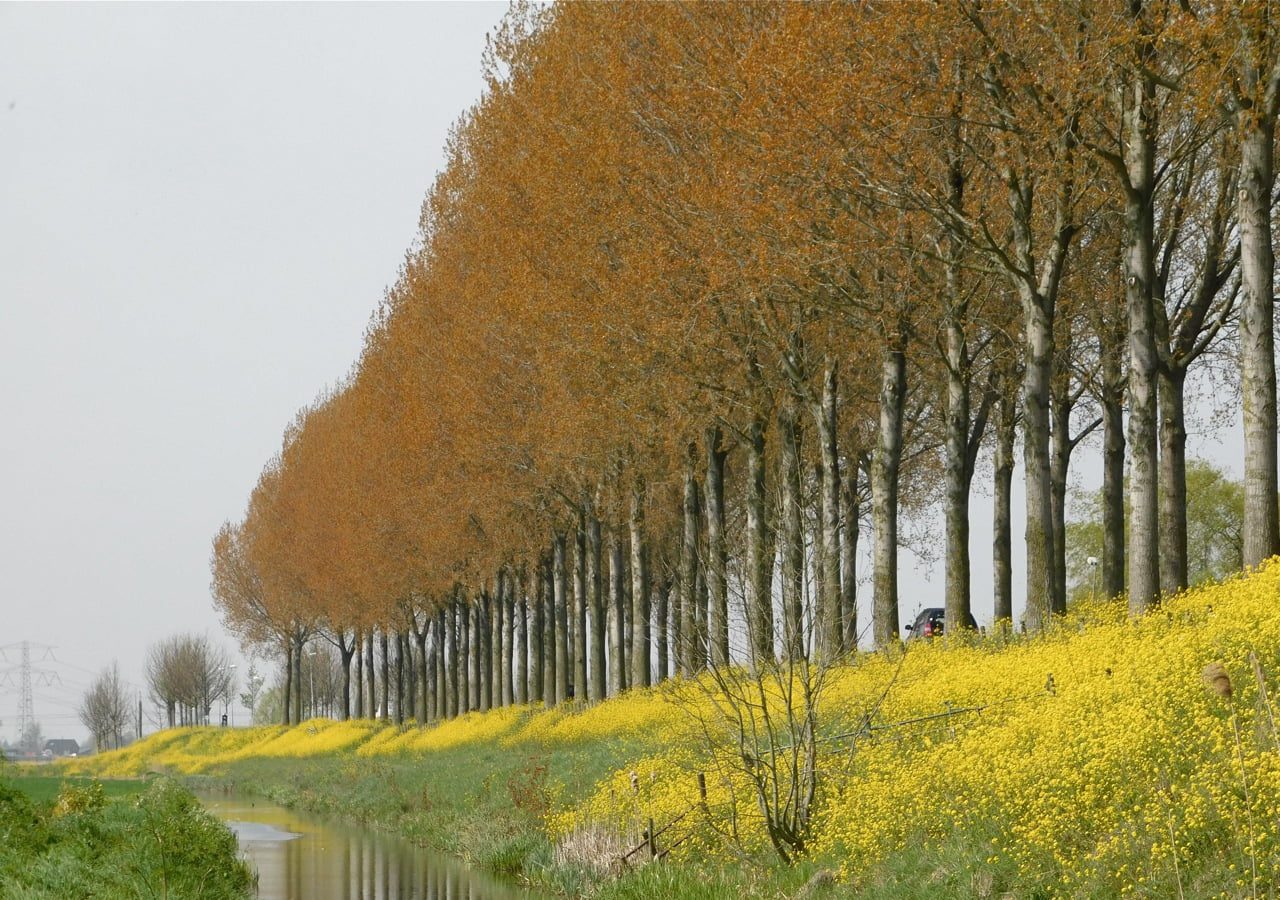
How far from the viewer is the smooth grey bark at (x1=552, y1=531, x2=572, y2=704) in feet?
141

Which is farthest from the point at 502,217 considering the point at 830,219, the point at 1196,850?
the point at 1196,850

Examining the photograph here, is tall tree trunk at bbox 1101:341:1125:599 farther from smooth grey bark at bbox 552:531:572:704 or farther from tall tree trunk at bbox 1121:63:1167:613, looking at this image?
smooth grey bark at bbox 552:531:572:704

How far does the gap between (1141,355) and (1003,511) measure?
10031 millimetres

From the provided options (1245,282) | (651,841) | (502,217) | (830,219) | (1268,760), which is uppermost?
(502,217)

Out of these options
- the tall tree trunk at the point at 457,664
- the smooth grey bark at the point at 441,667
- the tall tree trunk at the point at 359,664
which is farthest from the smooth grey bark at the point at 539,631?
the tall tree trunk at the point at 359,664

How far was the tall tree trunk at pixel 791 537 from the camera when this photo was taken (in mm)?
14812

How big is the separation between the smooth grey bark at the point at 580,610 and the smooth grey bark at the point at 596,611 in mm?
481

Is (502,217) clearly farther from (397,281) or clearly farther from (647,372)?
(397,281)

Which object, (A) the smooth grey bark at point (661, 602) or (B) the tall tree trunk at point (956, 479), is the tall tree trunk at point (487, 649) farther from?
(B) the tall tree trunk at point (956, 479)

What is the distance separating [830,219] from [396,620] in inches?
1640

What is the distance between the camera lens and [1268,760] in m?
10.1

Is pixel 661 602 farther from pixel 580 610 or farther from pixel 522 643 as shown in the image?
pixel 522 643

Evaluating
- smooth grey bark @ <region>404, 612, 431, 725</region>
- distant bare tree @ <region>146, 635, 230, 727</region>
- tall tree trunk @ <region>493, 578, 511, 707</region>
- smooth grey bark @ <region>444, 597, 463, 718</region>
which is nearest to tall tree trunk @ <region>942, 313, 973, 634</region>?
tall tree trunk @ <region>493, 578, 511, 707</region>

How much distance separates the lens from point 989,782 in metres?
13.5
